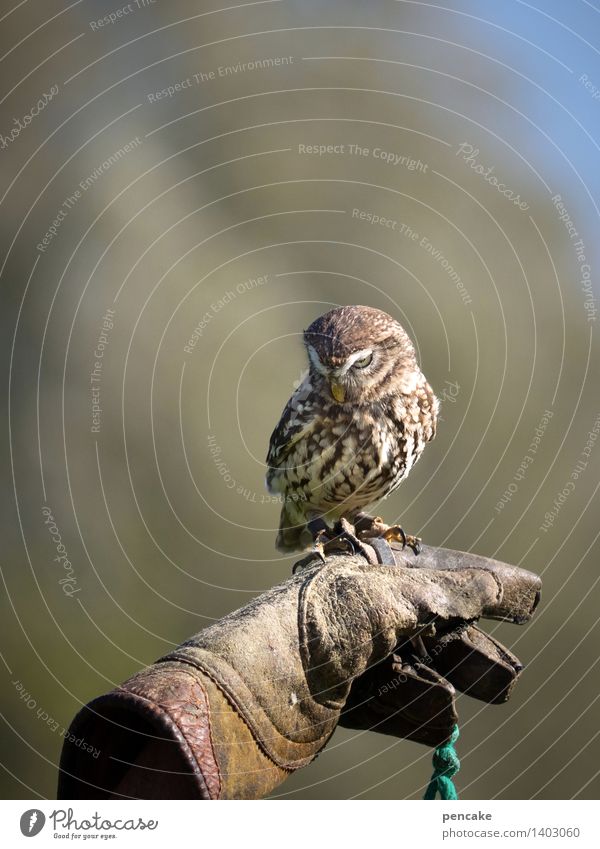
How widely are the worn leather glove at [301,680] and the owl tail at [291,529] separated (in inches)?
33.7

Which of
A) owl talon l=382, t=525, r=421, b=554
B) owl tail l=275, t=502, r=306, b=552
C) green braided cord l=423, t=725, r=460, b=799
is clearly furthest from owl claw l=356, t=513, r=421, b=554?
green braided cord l=423, t=725, r=460, b=799

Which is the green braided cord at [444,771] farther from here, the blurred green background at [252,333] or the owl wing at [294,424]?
the blurred green background at [252,333]

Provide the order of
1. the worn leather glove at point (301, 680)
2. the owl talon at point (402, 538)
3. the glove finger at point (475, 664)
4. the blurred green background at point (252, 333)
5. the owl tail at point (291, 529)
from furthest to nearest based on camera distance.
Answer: the blurred green background at point (252, 333) < the owl tail at point (291, 529) < the owl talon at point (402, 538) < the glove finger at point (475, 664) < the worn leather glove at point (301, 680)

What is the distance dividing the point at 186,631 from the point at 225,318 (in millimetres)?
2585

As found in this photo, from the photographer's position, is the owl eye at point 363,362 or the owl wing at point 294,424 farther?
the owl wing at point 294,424

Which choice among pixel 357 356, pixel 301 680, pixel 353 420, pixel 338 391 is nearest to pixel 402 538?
pixel 353 420

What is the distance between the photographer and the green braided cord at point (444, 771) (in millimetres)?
2672

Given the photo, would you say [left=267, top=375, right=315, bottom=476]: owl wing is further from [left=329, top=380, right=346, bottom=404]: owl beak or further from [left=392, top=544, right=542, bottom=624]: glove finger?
[left=392, top=544, right=542, bottom=624]: glove finger

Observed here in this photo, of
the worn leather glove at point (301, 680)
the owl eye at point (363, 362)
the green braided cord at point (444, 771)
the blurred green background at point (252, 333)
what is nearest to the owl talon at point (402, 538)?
the worn leather glove at point (301, 680)

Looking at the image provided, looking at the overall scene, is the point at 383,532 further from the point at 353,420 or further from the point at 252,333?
the point at 252,333

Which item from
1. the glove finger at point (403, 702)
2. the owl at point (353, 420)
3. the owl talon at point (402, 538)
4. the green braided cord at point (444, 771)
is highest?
the owl at point (353, 420)

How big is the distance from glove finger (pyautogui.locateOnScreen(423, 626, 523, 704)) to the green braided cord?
0.60ft

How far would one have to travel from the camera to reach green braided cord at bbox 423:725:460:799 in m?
2.67

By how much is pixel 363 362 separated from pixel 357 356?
0.21 ft
